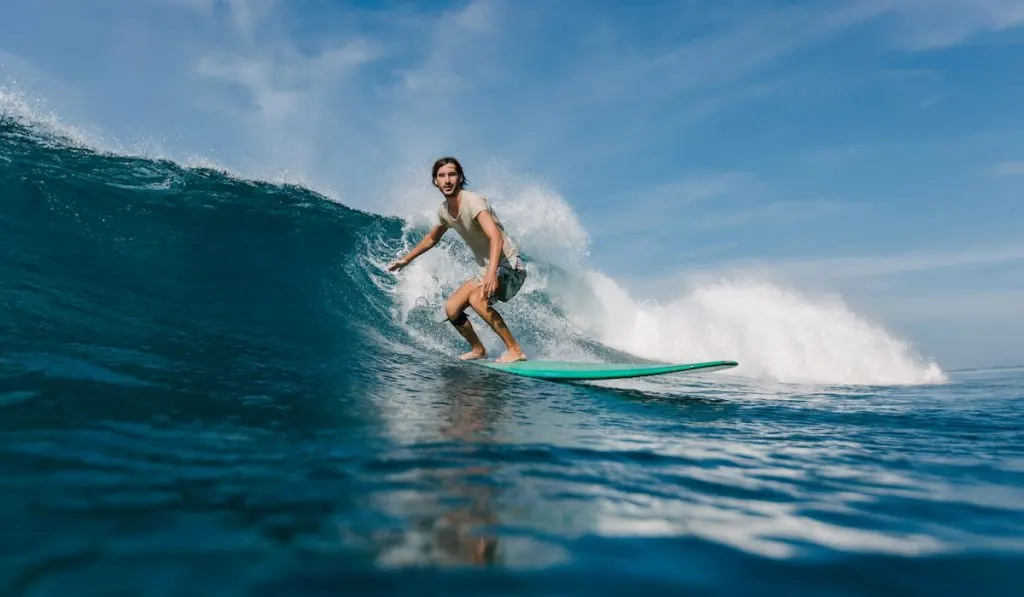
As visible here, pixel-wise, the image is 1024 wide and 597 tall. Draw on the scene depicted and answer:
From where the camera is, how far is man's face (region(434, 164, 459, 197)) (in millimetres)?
5918

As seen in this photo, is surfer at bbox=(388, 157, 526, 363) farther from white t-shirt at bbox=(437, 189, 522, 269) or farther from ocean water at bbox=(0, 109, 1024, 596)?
ocean water at bbox=(0, 109, 1024, 596)

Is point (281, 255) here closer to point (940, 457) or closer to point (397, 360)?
point (397, 360)

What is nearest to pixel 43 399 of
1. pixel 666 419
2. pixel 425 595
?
pixel 425 595

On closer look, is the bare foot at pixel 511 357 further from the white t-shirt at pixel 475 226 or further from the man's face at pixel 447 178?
the man's face at pixel 447 178

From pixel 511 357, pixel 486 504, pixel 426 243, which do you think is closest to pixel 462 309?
pixel 511 357

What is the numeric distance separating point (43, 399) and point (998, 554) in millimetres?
3759

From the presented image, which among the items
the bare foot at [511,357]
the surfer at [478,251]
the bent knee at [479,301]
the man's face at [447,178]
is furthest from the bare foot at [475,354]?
the man's face at [447,178]

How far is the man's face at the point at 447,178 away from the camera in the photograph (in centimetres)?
592

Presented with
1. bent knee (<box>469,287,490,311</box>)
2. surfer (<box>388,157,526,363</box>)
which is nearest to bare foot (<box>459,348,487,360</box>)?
surfer (<box>388,157,526,363</box>)

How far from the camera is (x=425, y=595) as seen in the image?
1327 millimetres

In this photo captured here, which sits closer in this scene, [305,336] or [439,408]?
[439,408]

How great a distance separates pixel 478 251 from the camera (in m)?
6.48

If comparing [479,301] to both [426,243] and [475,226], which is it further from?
[426,243]

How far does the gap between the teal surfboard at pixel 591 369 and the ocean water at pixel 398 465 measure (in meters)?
0.17
